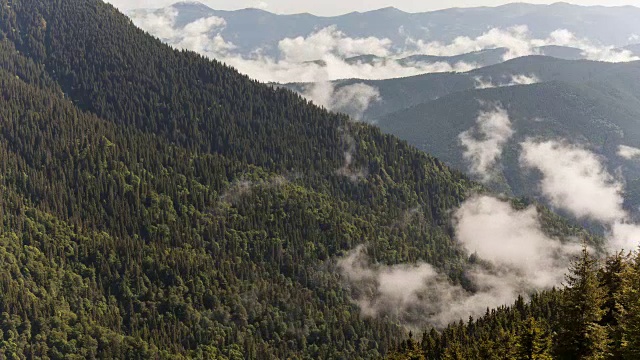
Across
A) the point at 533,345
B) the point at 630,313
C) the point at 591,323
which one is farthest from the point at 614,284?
the point at 533,345

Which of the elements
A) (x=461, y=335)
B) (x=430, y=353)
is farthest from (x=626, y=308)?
(x=461, y=335)

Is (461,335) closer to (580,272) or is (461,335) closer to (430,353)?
(430,353)

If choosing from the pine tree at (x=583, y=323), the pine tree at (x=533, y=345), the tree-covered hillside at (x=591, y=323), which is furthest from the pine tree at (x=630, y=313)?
the pine tree at (x=533, y=345)

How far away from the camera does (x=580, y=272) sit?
86.2m

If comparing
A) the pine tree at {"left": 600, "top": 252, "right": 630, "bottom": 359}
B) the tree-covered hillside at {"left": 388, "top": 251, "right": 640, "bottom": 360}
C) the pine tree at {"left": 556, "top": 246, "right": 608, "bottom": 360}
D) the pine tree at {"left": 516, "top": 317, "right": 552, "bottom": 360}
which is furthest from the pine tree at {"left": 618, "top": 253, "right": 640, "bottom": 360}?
the pine tree at {"left": 516, "top": 317, "right": 552, "bottom": 360}

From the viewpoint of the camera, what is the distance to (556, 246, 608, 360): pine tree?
8175cm

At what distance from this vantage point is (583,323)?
83000mm

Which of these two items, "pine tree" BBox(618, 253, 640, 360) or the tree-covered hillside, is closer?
"pine tree" BBox(618, 253, 640, 360)

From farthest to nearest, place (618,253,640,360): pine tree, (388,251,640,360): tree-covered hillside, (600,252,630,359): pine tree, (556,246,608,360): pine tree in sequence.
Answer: (600,252,630,359): pine tree < (556,246,608,360): pine tree < (388,251,640,360): tree-covered hillside < (618,253,640,360): pine tree

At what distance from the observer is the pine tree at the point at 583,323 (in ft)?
268

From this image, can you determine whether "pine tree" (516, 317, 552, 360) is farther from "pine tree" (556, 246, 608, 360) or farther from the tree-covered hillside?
"pine tree" (556, 246, 608, 360)

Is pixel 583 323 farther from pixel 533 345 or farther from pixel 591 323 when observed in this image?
pixel 533 345

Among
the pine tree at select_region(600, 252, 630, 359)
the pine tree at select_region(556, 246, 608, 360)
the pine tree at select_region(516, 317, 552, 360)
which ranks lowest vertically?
the pine tree at select_region(516, 317, 552, 360)

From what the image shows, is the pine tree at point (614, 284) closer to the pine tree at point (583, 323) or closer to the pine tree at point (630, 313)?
the pine tree at point (630, 313)
